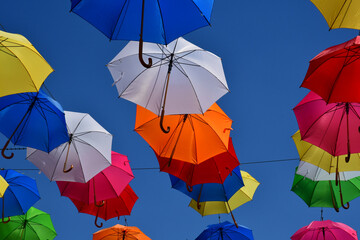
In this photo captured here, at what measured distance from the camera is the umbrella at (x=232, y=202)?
10.8m

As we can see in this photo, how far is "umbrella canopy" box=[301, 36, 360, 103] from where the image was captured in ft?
21.3

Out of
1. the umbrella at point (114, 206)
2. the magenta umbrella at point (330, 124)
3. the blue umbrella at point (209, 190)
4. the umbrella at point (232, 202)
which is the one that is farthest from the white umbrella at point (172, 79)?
the umbrella at point (232, 202)

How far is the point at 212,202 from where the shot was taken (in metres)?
10.8

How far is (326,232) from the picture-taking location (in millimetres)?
10164

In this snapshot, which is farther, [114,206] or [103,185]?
[114,206]

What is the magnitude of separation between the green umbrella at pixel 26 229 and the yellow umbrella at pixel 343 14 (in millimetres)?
7862

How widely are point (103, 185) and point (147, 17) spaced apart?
13.8 feet

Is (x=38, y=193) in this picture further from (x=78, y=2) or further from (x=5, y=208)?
(x=78, y=2)

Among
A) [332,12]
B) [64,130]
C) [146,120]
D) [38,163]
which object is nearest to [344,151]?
[332,12]

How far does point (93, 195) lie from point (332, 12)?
19.0 ft

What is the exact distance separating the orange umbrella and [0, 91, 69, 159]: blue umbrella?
1.44 metres

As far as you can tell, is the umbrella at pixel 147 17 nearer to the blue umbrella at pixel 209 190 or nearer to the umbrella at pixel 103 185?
the umbrella at pixel 103 185

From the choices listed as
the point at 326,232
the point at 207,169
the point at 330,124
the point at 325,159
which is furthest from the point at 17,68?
the point at 326,232

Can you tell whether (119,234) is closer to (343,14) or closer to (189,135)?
(189,135)
